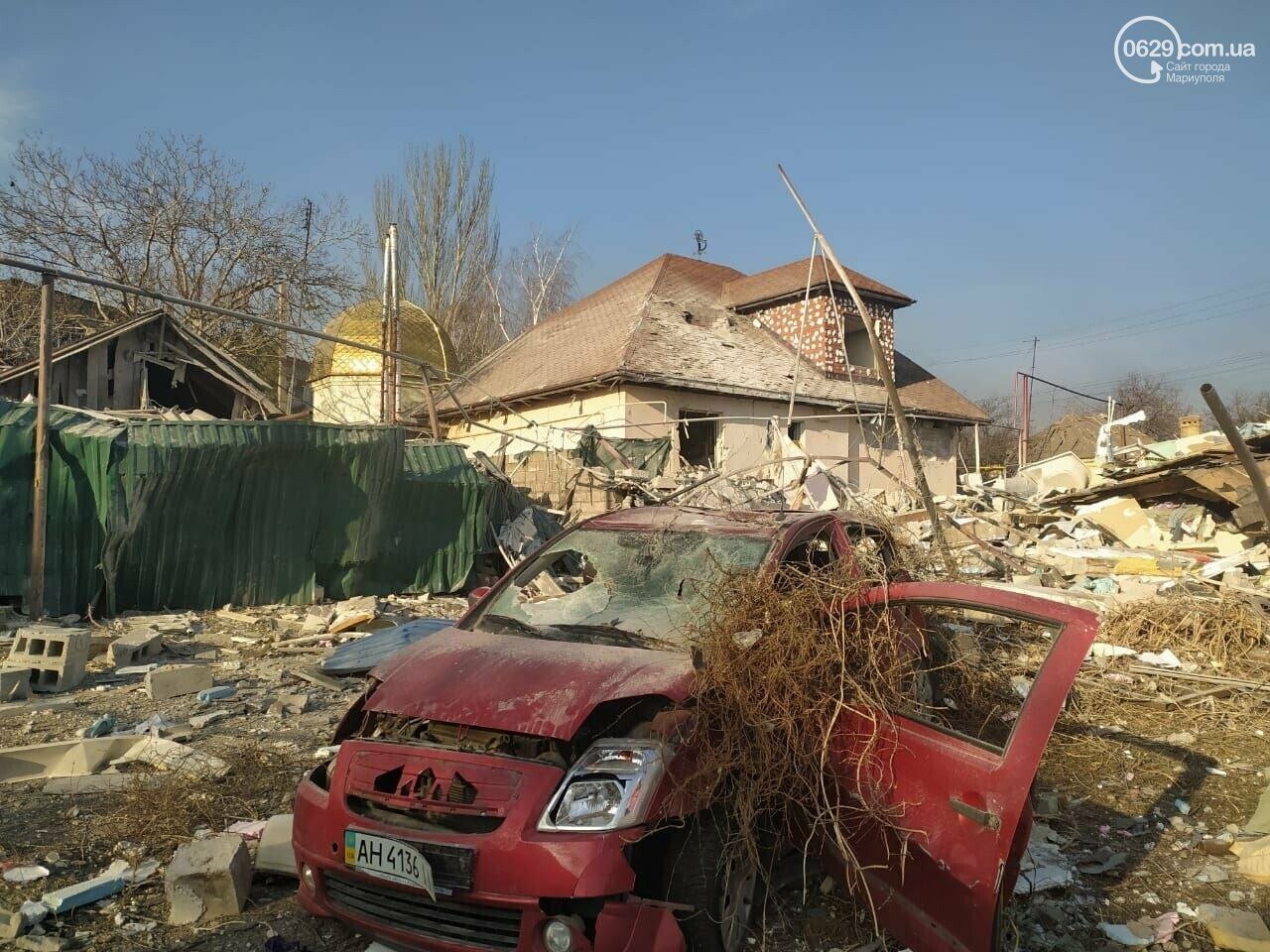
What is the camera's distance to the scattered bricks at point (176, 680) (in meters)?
6.54

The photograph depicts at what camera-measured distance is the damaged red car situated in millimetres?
2670

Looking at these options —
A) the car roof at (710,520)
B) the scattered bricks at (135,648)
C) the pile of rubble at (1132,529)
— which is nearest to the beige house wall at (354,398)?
the pile of rubble at (1132,529)

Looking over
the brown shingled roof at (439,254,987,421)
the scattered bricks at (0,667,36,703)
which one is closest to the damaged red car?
the scattered bricks at (0,667,36,703)

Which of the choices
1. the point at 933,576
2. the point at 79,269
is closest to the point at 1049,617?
the point at 933,576

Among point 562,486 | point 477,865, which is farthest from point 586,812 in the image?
point 562,486

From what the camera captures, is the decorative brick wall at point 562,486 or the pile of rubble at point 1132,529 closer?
the pile of rubble at point 1132,529

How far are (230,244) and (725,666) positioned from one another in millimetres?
26873

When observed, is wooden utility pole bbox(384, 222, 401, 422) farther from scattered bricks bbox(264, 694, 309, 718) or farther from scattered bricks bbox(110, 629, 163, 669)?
scattered bricks bbox(264, 694, 309, 718)

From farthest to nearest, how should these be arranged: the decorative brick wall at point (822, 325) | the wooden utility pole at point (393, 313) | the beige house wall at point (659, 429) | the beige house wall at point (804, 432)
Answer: the decorative brick wall at point (822, 325) → the beige house wall at point (804, 432) → the beige house wall at point (659, 429) → the wooden utility pole at point (393, 313)

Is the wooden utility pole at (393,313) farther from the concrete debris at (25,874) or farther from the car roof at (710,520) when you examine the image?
the concrete debris at (25,874)

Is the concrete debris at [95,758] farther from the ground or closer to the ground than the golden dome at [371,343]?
closer to the ground

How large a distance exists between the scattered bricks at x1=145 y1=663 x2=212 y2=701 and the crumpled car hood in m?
3.96

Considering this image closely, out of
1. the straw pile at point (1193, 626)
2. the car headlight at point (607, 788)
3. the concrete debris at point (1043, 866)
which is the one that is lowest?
the concrete debris at point (1043, 866)

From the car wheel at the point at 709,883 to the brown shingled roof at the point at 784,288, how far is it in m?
20.0
